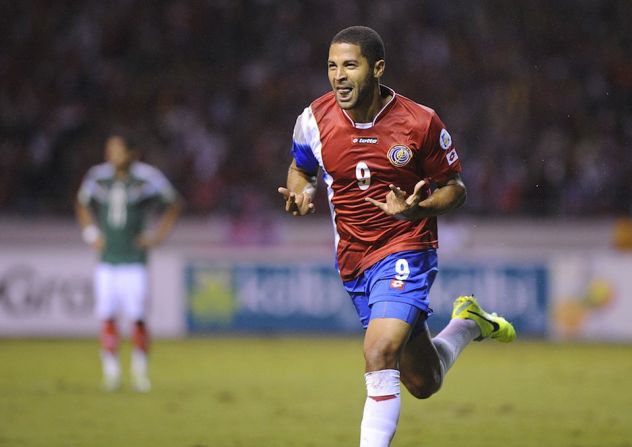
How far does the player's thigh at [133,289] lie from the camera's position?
40.7 feet

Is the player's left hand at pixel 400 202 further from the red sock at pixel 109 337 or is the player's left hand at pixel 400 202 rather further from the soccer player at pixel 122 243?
the red sock at pixel 109 337

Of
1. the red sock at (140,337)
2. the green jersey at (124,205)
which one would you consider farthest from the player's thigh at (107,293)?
the red sock at (140,337)

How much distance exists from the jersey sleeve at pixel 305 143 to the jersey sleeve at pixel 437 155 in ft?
2.12

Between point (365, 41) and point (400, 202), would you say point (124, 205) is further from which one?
point (400, 202)

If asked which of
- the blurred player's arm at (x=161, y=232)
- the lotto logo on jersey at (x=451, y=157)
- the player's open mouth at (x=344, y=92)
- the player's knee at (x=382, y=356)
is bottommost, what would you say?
the player's knee at (x=382, y=356)

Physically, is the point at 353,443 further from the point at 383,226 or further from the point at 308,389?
the point at 308,389

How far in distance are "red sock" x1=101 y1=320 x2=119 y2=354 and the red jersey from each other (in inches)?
240

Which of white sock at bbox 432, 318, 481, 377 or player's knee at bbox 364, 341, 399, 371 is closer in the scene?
player's knee at bbox 364, 341, 399, 371

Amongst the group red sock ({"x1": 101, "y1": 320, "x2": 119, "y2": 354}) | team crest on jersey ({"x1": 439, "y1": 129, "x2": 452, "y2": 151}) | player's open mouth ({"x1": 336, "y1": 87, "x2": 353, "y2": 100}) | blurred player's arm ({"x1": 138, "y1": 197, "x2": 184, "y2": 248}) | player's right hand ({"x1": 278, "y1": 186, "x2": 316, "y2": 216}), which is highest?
player's open mouth ({"x1": 336, "y1": 87, "x2": 353, "y2": 100})

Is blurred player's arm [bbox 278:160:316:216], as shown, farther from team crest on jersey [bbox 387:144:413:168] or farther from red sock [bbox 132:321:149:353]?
red sock [bbox 132:321:149:353]

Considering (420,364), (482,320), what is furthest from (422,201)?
(482,320)

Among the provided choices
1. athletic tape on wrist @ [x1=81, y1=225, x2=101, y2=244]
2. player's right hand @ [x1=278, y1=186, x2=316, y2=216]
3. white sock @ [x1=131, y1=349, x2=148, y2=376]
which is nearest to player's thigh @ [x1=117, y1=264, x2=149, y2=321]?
white sock @ [x1=131, y1=349, x2=148, y2=376]

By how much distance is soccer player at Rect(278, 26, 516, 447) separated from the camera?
6.09 metres

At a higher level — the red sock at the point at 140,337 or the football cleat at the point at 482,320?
the football cleat at the point at 482,320
